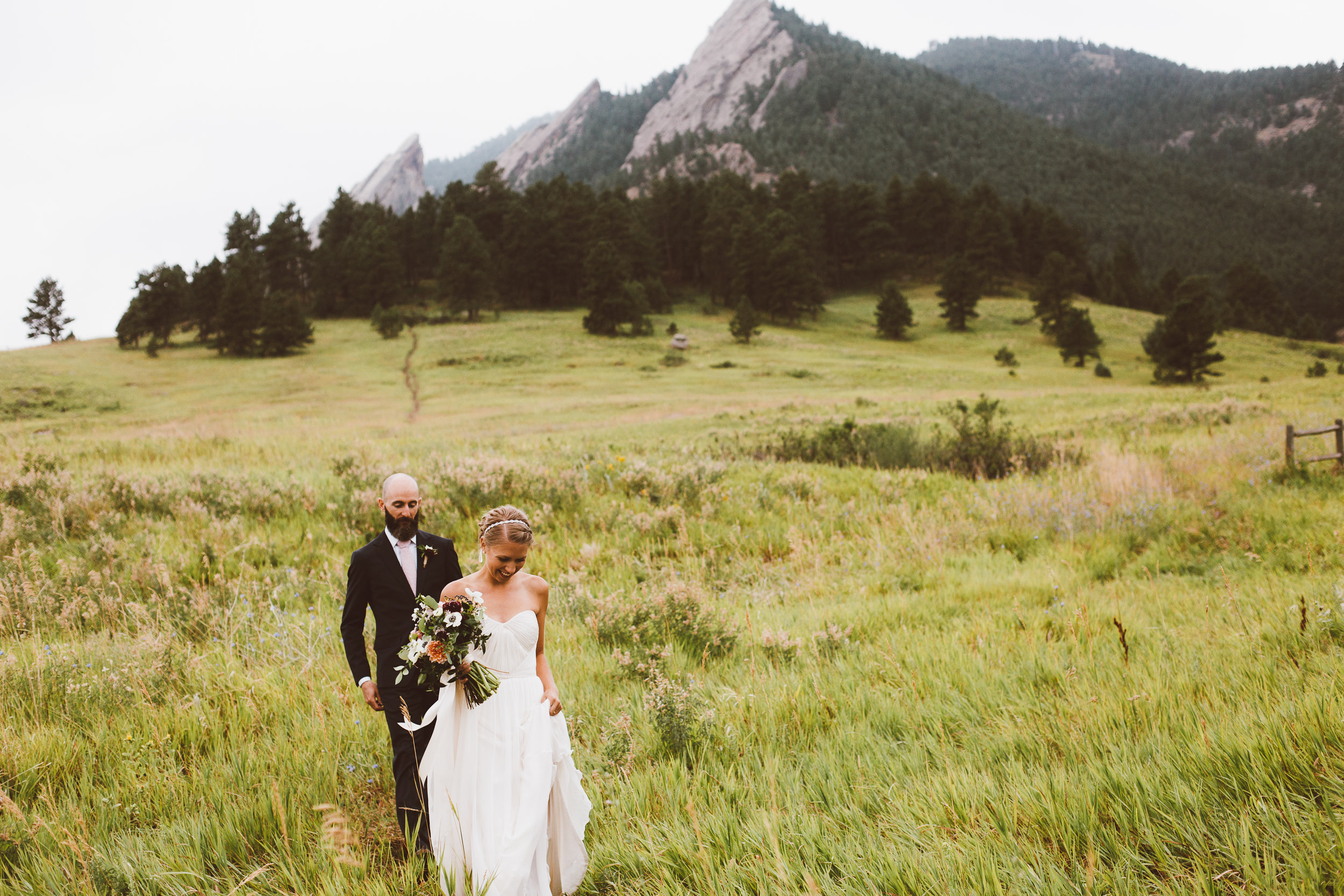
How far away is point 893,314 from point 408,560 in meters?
66.0

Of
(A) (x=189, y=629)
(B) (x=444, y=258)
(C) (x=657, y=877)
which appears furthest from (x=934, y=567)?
(B) (x=444, y=258)

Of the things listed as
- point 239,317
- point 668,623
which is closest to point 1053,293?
point 668,623

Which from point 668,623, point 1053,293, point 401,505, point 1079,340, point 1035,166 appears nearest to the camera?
point 401,505

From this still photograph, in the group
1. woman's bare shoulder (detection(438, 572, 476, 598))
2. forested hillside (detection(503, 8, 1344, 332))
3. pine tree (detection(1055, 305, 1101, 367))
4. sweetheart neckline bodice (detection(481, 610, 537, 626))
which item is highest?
forested hillside (detection(503, 8, 1344, 332))

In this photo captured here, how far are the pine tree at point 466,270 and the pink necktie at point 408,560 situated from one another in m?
68.6

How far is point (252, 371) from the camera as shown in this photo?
48.9 m

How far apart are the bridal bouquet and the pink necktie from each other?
0.79 meters

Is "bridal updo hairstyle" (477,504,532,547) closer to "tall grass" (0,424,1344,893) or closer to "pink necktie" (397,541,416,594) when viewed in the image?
"pink necktie" (397,541,416,594)

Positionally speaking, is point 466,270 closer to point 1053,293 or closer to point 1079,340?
point 1053,293

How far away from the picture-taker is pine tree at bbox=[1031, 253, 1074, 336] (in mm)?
57344

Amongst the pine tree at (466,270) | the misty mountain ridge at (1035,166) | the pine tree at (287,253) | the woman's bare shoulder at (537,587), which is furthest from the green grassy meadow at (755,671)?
the misty mountain ridge at (1035,166)

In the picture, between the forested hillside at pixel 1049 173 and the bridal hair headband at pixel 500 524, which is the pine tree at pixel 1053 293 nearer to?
the forested hillside at pixel 1049 173

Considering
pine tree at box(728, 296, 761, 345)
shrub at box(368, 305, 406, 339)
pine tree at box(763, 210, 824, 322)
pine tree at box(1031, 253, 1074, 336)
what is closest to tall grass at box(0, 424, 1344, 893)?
pine tree at box(728, 296, 761, 345)

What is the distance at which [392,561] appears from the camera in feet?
10.9
